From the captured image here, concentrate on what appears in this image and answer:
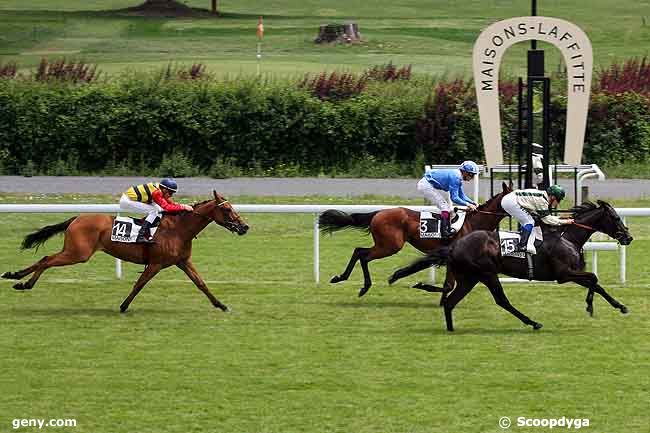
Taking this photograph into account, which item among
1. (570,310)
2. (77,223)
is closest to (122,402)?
(77,223)

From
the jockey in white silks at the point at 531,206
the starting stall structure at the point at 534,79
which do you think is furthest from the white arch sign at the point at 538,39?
the jockey in white silks at the point at 531,206

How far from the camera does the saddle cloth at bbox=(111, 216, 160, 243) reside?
1027 cm

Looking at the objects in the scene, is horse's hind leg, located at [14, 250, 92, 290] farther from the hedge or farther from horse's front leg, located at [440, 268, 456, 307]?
the hedge

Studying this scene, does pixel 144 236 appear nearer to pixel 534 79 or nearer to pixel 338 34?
pixel 534 79

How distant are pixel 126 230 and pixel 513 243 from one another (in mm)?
2795

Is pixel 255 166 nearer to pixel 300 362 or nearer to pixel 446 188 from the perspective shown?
pixel 446 188

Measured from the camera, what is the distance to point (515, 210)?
9.99m

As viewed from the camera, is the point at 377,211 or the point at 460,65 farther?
the point at 460,65

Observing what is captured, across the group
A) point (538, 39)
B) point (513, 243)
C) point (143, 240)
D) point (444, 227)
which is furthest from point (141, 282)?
point (538, 39)

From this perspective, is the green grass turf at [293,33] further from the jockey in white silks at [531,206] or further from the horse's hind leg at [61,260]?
the jockey in white silks at [531,206]

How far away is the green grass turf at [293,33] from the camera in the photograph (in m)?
29.0

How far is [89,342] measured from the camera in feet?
29.8

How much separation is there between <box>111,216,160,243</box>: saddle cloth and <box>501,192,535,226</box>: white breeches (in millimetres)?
2521

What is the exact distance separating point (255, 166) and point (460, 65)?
9.45 m
